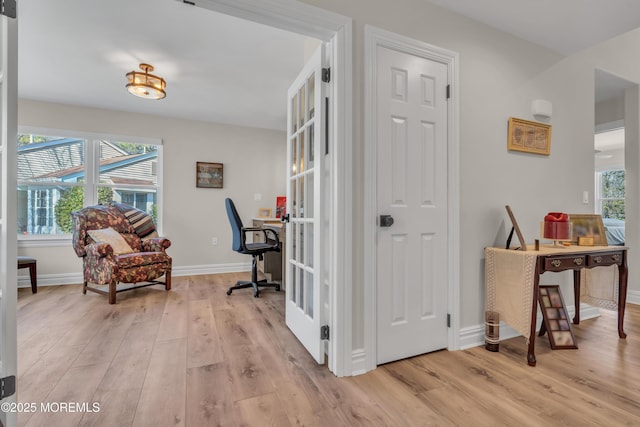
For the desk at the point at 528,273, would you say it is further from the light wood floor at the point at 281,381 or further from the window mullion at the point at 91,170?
the window mullion at the point at 91,170

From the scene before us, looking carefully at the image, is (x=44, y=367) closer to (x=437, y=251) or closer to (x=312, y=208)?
(x=312, y=208)

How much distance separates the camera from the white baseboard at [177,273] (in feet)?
12.2

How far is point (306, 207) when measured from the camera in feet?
6.66

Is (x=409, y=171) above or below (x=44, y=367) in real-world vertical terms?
above

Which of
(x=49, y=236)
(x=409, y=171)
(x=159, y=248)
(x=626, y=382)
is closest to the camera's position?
(x=626, y=382)

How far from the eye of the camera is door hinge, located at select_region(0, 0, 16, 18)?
1.11 meters

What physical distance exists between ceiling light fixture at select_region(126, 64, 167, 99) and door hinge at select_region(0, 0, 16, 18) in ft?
6.18

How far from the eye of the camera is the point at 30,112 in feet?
12.4

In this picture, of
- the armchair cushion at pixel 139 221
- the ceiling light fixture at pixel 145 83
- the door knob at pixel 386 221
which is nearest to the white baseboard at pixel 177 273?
the armchair cushion at pixel 139 221

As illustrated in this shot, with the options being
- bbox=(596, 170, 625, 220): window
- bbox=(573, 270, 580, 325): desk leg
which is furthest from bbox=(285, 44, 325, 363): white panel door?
bbox=(596, 170, 625, 220): window

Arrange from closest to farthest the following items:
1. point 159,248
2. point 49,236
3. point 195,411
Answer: point 195,411, point 159,248, point 49,236

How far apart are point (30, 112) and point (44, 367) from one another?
3.64 metres

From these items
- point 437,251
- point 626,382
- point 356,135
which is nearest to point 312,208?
point 356,135

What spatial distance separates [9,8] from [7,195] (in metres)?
0.71
